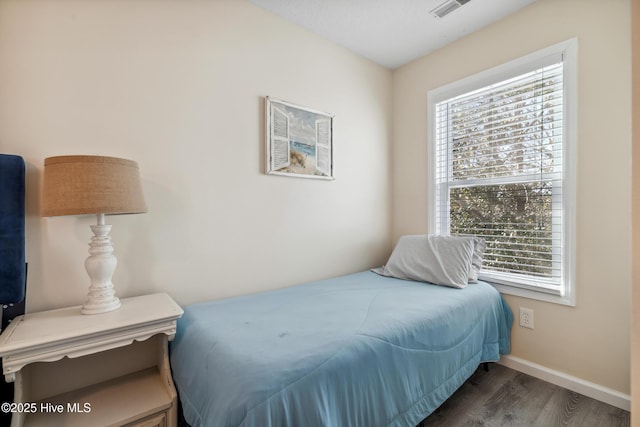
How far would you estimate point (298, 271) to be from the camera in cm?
224

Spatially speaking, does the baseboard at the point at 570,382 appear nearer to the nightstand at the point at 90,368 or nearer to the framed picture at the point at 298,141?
the framed picture at the point at 298,141

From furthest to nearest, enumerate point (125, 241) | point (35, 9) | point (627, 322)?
point (627, 322), point (125, 241), point (35, 9)

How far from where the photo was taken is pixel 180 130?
1703mm

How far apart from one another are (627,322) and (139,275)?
8.98 feet

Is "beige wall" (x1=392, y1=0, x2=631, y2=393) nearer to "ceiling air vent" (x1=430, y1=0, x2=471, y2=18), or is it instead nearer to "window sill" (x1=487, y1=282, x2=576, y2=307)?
"window sill" (x1=487, y1=282, x2=576, y2=307)

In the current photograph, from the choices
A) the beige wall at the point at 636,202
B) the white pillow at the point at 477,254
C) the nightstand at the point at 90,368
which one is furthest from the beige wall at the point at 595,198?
the nightstand at the point at 90,368

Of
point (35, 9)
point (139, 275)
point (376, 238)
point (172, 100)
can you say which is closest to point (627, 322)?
point (376, 238)

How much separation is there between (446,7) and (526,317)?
224cm

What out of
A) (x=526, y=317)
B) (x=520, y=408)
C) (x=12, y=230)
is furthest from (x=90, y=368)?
(x=526, y=317)

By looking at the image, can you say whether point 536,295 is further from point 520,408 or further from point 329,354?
point 329,354

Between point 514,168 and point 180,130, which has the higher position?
point 180,130

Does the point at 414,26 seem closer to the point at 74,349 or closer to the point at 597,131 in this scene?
the point at 597,131

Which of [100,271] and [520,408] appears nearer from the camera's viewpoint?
[100,271]

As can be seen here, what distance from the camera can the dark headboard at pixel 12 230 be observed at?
119 cm
